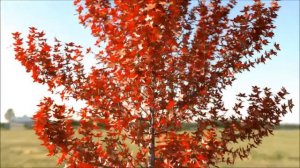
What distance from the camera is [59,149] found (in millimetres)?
7445

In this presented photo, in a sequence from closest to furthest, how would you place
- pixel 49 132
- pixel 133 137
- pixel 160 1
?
pixel 160 1 < pixel 49 132 < pixel 133 137

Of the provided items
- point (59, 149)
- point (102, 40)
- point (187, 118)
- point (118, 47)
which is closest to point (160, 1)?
point (118, 47)

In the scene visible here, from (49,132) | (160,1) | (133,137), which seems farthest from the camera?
(133,137)

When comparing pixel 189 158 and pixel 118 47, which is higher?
pixel 118 47

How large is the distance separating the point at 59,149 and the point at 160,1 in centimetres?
315

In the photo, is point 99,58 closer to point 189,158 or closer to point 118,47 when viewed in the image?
point 118,47

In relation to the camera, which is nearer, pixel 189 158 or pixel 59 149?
pixel 189 158

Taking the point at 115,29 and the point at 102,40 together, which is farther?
the point at 102,40

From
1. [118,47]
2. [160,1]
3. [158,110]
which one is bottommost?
[158,110]

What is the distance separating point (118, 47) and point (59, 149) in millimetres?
2132

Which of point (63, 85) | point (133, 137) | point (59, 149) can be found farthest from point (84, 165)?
point (63, 85)

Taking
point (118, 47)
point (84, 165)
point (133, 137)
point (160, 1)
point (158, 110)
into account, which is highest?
point (160, 1)

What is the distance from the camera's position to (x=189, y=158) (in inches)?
272

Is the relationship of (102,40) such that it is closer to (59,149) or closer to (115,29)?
(115,29)
